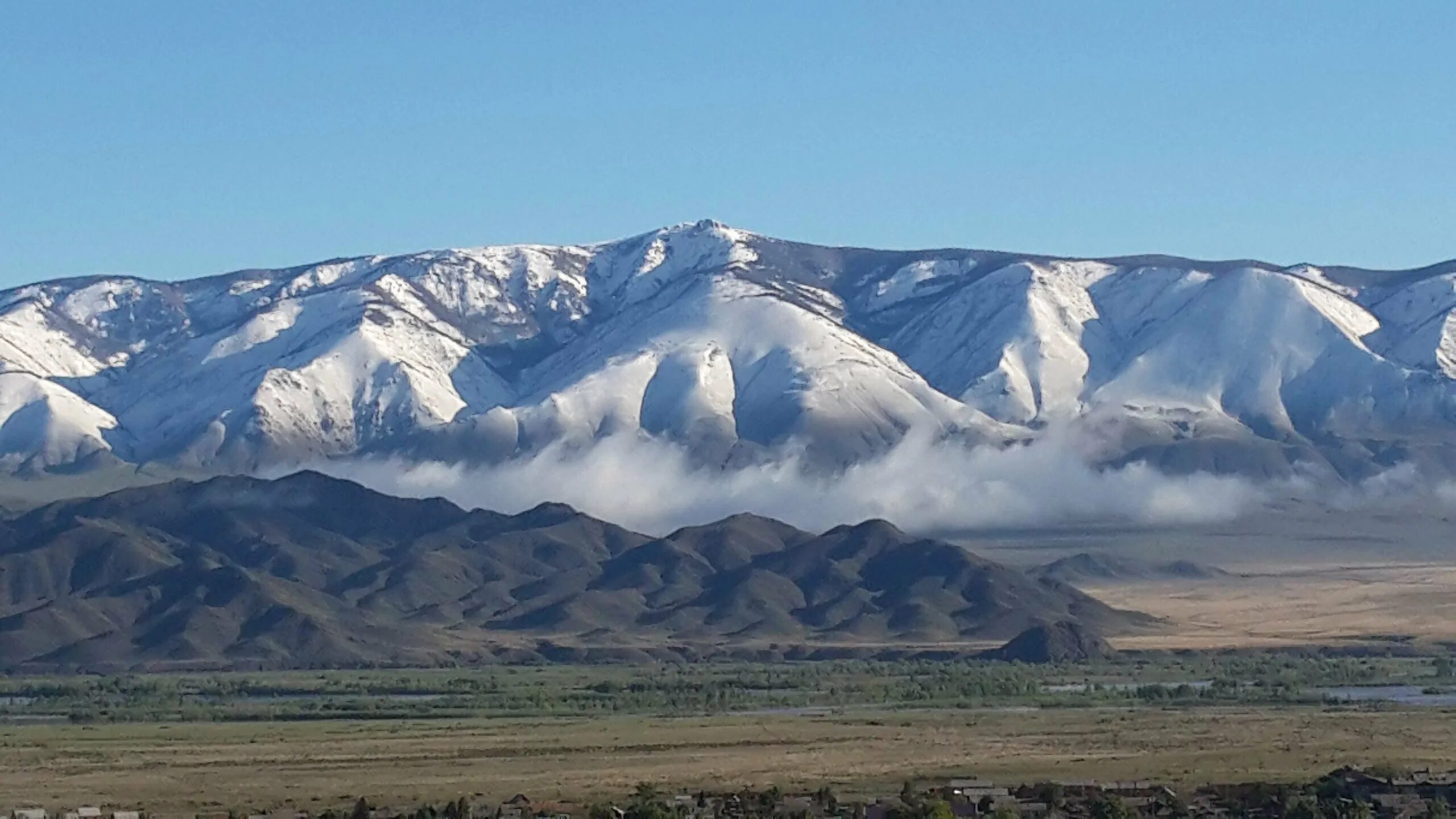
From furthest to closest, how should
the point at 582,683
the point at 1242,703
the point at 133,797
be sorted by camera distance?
1. the point at 582,683
2. the point at 1242,703
3. the point at 133,797

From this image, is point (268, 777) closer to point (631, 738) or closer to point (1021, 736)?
point (631, 738)

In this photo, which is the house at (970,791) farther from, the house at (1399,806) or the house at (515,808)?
the house at (515,808)

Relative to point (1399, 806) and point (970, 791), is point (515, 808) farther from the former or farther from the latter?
point (1399, 806)

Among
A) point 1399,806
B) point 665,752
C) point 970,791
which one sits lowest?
point 665,752

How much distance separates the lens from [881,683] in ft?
627

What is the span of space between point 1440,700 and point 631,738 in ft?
172

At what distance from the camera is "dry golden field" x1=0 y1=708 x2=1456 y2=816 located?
360 feet

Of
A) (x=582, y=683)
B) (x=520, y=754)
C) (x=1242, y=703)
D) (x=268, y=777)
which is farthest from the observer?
(x=582, y=683)

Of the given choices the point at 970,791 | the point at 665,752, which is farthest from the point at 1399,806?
the point at 665,752

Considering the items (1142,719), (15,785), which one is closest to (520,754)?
(15,785)

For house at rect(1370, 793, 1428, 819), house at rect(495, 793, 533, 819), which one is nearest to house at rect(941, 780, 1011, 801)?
house at rect(1370, 793, 1428, 819)

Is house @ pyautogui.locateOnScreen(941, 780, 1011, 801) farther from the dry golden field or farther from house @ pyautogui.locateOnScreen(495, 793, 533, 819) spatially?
house @ pyautogui.locateOnScreen(495, 793, 533, 819)

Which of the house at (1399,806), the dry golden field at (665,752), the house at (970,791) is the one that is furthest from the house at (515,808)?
the house at (1399,806)

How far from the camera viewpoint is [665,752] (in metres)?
128
